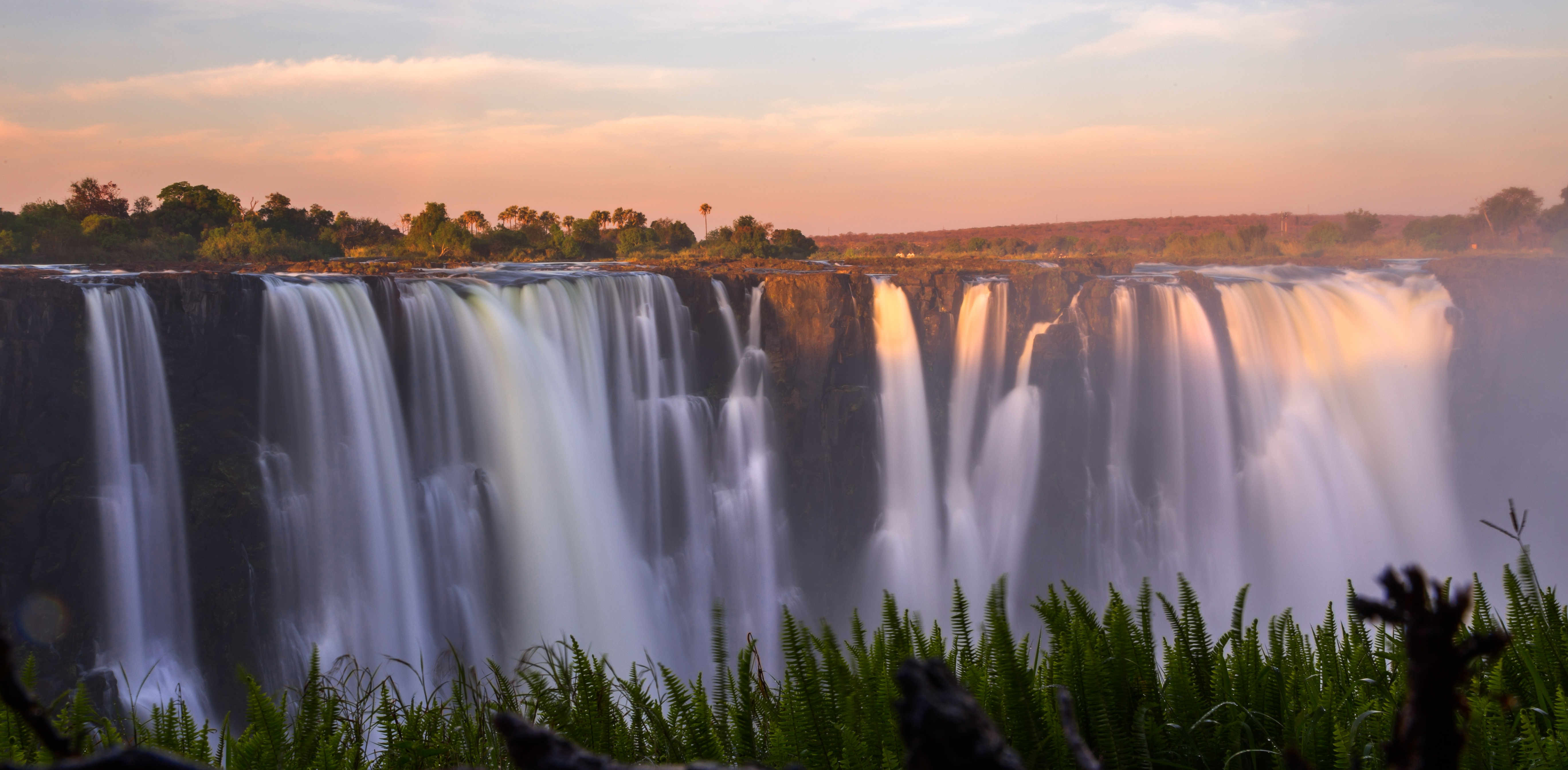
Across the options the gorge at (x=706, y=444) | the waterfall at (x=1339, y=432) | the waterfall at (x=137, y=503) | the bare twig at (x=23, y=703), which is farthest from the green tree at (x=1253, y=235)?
the bare twig at (x=23, y=703)

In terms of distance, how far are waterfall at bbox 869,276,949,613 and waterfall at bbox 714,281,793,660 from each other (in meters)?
2.74

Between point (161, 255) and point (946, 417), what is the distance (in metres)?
19.0

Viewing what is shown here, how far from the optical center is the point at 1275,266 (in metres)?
28.7

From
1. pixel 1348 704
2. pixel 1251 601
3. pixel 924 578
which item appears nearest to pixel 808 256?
pixel 924 578

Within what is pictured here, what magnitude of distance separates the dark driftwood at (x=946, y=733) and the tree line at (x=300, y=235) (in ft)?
73.4

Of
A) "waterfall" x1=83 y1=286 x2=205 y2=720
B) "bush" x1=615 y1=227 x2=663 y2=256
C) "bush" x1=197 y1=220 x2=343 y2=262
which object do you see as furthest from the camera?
"bush" x1=615 y1=227 x2=663 y2=256

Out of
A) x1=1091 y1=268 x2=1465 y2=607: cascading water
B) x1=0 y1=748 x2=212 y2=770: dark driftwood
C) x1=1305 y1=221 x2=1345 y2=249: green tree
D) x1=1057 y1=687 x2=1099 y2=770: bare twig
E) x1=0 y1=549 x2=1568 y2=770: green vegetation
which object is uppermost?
x1=1305 y1=221 x2=1345 y2=249: green tree

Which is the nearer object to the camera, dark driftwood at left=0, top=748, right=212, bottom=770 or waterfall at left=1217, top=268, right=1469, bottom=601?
dark driftwood at left=0, top=748, right=212, bottom=770

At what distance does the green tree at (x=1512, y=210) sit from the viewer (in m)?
41.4

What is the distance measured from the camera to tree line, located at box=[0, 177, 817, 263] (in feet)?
66.1

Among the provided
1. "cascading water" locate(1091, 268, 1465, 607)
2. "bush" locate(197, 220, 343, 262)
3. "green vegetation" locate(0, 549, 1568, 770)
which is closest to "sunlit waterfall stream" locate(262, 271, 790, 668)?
"cascading water" locate(1091, 268, 1465, 607)

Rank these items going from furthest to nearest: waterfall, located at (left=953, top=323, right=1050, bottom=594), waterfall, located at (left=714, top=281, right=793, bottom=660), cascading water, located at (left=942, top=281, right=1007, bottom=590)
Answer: waterfall, located at (left=953, top=323, right=1050, bottom=594) → cascading water, located at (left=942, top=281, right=1007, bottom=590) → waterfall, located at (left=714, top=281, right=793, bottom=660)

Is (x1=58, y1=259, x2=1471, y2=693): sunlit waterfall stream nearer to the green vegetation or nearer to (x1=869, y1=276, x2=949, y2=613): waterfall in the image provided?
(x1=869, y1=276, x2=949, y2=613): waterfall

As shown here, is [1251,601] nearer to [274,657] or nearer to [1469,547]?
[1469,547]
